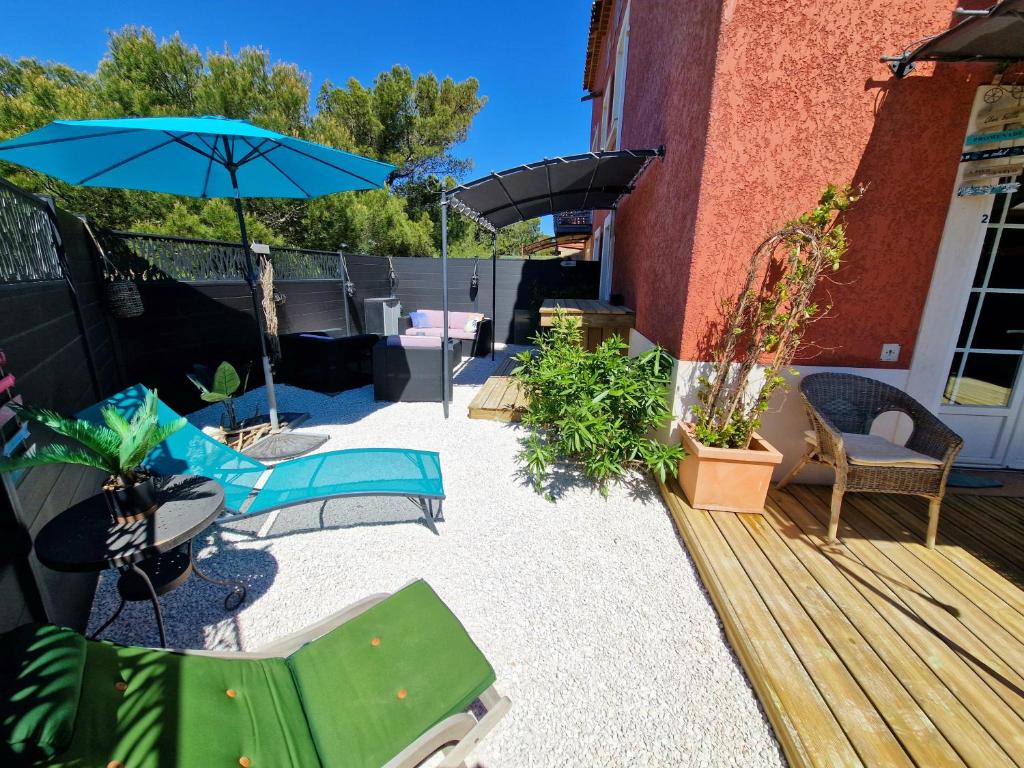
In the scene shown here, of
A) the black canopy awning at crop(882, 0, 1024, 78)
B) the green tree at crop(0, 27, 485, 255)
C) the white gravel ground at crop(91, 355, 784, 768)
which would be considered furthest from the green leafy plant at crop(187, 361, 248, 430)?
the green tree at crop(0, 27, 485, 255)

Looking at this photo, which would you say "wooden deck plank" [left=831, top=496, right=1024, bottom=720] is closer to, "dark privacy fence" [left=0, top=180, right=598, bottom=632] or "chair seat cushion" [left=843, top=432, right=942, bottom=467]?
"chair seat cushion" [left=843, top=432, right=942, bottom=467]

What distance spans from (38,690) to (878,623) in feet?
10.1

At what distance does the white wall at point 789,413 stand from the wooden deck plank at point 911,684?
1.04 meters

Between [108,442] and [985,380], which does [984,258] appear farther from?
[108,442]

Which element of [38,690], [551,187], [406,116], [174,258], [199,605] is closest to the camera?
[38,690]

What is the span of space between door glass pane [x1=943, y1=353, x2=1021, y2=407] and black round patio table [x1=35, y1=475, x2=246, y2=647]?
Result: 507cm

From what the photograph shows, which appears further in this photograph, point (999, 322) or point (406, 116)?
point (406, 116)

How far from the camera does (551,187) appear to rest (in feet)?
17.2

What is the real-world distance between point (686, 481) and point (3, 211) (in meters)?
4.46

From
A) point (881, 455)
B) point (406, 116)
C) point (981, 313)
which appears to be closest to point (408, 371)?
point (881, 455)

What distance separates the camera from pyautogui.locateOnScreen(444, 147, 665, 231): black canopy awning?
4.17 metres

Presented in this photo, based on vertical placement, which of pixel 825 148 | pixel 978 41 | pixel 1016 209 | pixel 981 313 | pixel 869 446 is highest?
pixel 978 41

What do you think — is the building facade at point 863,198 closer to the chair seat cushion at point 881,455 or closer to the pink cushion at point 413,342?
the chair seat cushion at point 881,455

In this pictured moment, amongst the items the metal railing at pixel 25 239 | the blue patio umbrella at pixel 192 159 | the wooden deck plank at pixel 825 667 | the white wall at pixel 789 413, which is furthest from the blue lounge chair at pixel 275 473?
the white wall at pixel 789 413
